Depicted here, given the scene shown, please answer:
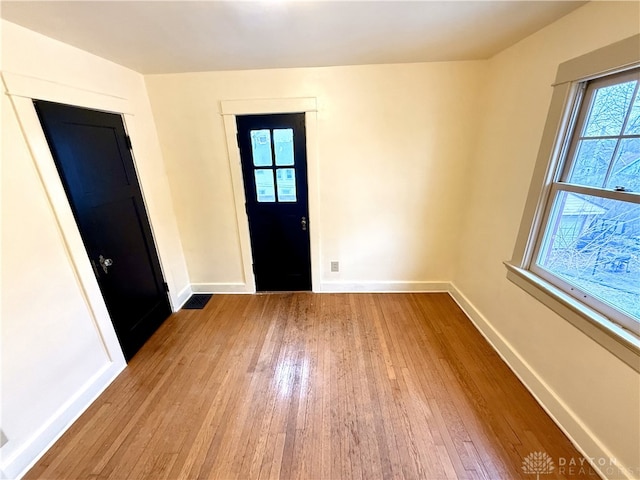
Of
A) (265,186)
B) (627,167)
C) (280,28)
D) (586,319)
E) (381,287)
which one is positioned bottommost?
(381,287)

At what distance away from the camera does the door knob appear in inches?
74.4

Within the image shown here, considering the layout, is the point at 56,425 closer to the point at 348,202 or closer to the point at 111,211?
the point at 111,211

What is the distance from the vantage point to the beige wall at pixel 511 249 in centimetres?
126

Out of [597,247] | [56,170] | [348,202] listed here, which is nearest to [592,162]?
[597,247]

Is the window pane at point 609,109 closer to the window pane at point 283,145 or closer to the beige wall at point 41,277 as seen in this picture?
the window pane at point 283,145

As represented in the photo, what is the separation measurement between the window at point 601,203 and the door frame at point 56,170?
3.14 m

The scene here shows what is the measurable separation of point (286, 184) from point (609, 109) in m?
2.34

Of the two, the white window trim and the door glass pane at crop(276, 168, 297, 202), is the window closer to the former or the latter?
the white window trim

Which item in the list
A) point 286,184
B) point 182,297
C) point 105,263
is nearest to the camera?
point 105,263

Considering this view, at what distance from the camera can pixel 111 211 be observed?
1998 millimetres

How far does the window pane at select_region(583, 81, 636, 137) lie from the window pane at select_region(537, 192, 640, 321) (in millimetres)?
358

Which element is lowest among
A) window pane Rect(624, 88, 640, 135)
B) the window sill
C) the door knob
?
the window sill

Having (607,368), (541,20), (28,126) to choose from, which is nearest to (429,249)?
(607,368)

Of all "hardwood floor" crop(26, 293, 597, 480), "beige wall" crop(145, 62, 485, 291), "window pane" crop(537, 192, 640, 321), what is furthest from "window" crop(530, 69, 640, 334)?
"beige wall" crop(145, 62, 485, 291)
